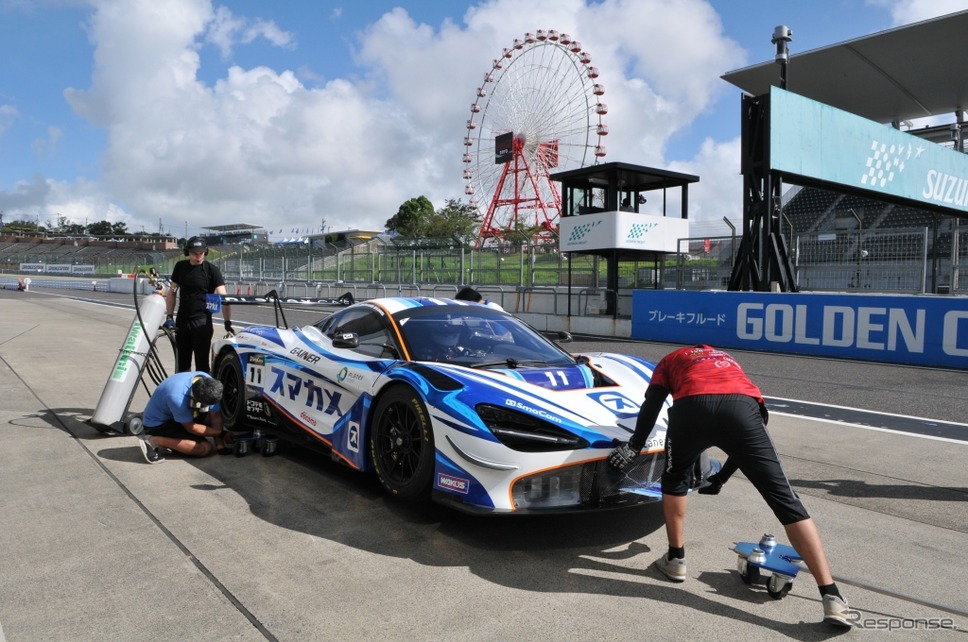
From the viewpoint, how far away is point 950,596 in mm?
3166

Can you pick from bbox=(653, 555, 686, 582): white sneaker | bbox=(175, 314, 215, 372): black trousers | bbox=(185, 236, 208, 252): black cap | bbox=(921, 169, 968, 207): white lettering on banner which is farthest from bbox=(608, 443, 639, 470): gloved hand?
bbox=(921, 169, 968, 207): white lettering on banner

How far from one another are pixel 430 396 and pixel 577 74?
38879mm

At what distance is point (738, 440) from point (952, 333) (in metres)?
10.1

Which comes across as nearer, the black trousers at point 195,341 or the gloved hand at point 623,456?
the gloved hand at point 623,456

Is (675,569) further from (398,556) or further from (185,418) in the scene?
(185,418)

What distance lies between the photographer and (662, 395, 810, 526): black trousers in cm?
305

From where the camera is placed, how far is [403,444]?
4.09 metres

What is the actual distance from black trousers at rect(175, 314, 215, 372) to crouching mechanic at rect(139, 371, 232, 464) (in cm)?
108

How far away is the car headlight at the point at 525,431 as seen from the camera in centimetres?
353

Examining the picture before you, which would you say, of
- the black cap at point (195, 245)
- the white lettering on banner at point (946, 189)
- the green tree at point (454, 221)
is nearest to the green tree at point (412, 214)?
the green tree at point (454, 221)

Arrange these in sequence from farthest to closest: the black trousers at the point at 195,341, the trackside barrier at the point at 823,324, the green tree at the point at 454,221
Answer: the green tree at the point at 454,221 → the trackside barrier at the point at 823,324 → the black trousers at the point at 195,341

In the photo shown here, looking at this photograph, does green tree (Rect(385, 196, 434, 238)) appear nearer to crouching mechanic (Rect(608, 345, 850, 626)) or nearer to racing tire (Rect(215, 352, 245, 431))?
racing tire (Rect(215, 352, 245, 431))

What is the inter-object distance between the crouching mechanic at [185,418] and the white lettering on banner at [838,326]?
34.8ft

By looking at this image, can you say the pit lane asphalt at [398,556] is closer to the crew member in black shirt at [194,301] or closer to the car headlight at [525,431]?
the car headlight at [525,431]
